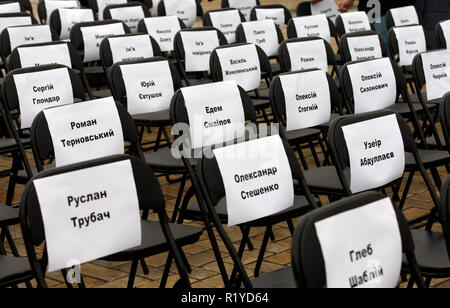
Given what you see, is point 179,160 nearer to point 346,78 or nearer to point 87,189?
point 346,78

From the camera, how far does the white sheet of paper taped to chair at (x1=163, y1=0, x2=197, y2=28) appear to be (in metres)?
7.76

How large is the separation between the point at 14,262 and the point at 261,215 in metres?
1.00

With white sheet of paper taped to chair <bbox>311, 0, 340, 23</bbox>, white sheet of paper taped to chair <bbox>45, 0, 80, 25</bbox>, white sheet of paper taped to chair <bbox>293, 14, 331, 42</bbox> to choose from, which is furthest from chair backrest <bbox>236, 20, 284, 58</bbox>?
white sheet of paper taped to chair <bbox>45, 0, 80, 25</bbox>

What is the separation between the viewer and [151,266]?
156 inches

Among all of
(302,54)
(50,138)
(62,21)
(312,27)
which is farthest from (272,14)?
(50,138)

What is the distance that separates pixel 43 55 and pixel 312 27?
2626 millimetres

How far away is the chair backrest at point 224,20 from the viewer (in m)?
6.93

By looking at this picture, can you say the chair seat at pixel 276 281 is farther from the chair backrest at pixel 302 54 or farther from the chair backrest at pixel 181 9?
the chair backrest at pixel 181 9

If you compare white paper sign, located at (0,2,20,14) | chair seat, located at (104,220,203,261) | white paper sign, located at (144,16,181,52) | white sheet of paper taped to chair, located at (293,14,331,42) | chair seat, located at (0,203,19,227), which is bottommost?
chair seat, located at (104,220,203,261)

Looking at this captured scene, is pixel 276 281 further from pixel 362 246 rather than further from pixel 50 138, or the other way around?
pixel 50 138

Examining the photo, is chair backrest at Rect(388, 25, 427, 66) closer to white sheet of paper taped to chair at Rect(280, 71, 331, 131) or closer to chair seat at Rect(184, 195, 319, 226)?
white sheet of paper taped to chair at Rect(280, 71, 331, 131)

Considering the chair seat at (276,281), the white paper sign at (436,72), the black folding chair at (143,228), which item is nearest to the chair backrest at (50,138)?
the black folding chair at (143,228)

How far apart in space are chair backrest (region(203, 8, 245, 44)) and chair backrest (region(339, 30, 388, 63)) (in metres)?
1.63
